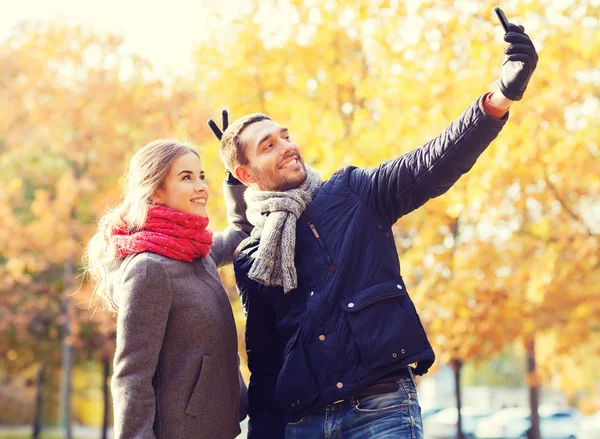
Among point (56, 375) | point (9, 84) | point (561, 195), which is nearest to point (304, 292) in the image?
point (561, 195)

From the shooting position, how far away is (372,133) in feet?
26.9

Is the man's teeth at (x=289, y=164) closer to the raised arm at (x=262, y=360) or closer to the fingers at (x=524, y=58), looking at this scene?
the raised arm at (x=262, y=360)

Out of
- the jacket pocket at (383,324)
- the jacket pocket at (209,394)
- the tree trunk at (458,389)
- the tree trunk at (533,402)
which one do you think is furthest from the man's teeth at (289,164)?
the tree trunk at (533,402)

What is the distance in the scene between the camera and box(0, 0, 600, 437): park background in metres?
7.20

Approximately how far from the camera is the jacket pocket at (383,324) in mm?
2754

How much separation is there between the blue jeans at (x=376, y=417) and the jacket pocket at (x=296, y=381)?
9cm

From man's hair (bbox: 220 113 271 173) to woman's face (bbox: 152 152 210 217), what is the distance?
155 millimetres

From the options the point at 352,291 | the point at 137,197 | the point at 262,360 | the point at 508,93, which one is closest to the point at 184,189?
the point at 137,197

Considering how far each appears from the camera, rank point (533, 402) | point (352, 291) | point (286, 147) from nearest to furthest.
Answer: point (352, 291), point (286, 147), point (533, 402)

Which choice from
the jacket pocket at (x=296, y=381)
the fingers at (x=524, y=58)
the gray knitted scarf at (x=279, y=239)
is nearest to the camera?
the fingers at (x=524, y=58)

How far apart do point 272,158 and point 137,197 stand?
610 mm

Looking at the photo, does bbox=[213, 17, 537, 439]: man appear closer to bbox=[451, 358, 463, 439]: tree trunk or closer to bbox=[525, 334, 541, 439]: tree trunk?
bbox=[451, 358, 463, 439]: tree trunk

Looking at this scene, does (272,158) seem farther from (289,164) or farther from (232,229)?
(232,229)

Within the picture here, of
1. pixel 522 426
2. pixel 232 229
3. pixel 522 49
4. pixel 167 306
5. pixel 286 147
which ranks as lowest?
pixel 522 426
